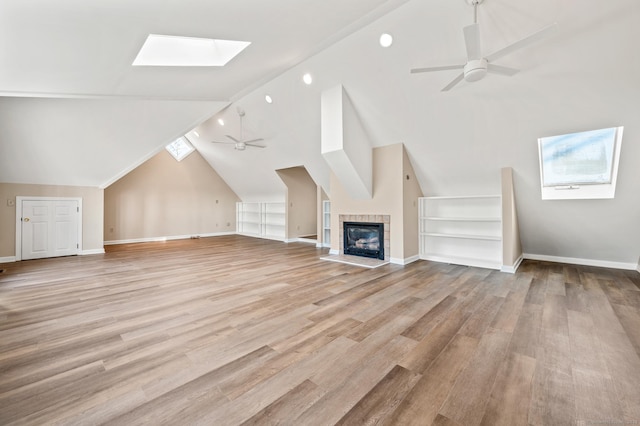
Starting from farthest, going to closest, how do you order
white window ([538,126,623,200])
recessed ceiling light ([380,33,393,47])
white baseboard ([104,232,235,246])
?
white baseboard ([104,232,235,246]), white window ([538,126,623,200]), recessed ceiling light ([380,33,393,47])

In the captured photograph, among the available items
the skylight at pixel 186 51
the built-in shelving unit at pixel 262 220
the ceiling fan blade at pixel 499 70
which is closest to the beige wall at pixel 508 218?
the ceiling fan blade at pixel 499 70

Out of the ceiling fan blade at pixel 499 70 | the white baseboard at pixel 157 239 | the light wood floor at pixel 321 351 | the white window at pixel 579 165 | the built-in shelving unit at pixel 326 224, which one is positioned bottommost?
the light wood floor at pixel 321 351

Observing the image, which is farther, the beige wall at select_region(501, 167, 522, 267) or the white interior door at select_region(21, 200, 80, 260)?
the white interior door at select_region(21, 200, 80, 260)

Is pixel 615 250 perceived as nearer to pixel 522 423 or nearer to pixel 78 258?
pixel 522 423

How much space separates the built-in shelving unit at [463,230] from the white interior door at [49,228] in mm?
8709

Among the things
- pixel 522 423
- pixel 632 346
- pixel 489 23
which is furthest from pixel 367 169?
pixel 522 423

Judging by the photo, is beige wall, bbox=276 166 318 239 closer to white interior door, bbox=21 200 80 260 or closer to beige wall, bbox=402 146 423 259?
beige wall, bbox=402 146 423 259

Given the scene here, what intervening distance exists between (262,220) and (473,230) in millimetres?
7353

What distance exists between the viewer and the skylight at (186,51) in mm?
3125

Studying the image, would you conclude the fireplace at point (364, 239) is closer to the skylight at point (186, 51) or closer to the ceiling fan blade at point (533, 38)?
the ceiling fan blade at point (533, 38)

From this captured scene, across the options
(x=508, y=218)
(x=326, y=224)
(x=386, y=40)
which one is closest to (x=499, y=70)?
(x=386, y=40)

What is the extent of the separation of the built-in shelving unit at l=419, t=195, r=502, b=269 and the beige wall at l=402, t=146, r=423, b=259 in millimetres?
207

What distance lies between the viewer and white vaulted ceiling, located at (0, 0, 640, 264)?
2.53m

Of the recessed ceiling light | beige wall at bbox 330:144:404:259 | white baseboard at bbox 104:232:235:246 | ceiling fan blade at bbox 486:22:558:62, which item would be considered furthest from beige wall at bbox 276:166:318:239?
ceiling fan blade at bbox 486:22:558:62
